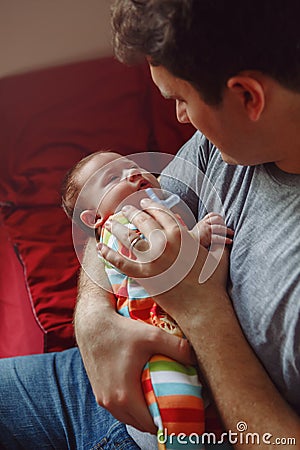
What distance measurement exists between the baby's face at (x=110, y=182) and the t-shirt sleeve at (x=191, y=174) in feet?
0.20

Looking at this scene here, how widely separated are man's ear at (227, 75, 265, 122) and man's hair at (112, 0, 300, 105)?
1cm

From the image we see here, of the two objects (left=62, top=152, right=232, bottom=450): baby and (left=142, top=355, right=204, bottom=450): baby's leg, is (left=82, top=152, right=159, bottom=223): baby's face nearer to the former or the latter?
(left=62, top=152, right=232, bottom=450): baby

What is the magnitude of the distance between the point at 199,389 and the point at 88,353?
228mm

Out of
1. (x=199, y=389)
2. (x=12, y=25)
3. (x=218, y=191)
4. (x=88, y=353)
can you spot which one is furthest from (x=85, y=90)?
(x=199, y=389)

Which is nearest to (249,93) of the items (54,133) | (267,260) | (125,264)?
(267,260)

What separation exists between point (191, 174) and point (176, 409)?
1.63ft

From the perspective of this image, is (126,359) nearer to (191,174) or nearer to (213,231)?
(213,231)

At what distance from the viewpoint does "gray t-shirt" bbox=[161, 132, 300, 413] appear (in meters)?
0.98

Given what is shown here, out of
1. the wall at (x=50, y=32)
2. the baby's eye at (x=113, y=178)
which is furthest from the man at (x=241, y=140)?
the wall at (x=50, y=32)

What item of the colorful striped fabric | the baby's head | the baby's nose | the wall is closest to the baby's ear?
the baby's head

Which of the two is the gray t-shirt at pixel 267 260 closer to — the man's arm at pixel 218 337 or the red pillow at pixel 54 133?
the man's arm at pixel 218 337

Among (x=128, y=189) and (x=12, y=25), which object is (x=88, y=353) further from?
(x=12, y=25)

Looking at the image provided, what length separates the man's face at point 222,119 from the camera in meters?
0.96

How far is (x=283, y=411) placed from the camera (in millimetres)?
988
